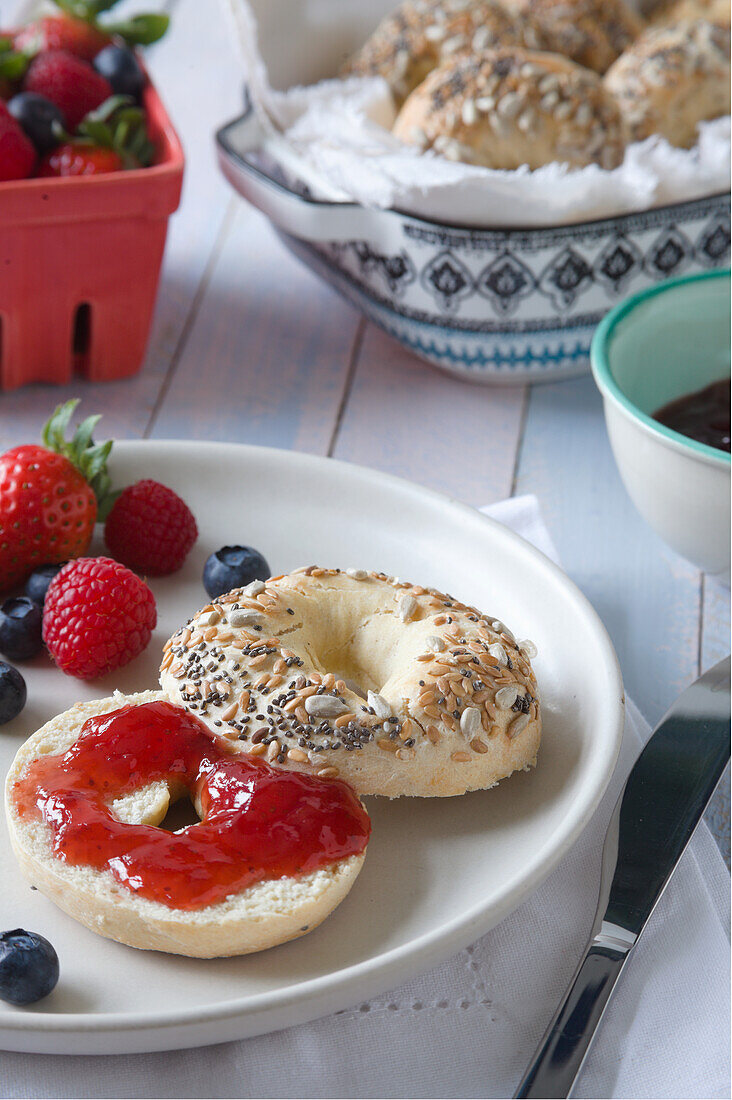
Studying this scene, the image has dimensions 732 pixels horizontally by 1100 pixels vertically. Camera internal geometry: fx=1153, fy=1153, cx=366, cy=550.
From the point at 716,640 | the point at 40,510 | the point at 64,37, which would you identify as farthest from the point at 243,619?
the point at 64,37

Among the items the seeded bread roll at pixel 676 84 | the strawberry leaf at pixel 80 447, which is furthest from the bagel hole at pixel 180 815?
the seeded bread roll at pixel 676 84

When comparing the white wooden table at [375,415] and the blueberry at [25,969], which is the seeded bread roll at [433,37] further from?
the blueberry at [25,969]

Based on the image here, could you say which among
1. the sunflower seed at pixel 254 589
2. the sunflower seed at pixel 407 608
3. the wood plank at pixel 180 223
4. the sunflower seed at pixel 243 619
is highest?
the sunflower seed at pixel 407 608

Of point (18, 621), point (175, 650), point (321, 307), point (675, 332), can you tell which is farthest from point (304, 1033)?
point (321, 307)

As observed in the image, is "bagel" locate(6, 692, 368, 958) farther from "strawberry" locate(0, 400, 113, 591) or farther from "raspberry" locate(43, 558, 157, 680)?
"strawberry" locate(0, 400, 113, 591)

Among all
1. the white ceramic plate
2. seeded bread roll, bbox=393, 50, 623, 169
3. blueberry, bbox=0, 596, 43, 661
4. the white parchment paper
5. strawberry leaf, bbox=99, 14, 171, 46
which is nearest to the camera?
the white ceramic plate

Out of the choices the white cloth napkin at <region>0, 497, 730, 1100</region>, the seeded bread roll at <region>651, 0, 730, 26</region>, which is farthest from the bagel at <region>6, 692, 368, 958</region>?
the seeded bread roll at <region>651, 0, 730, 26</region>
